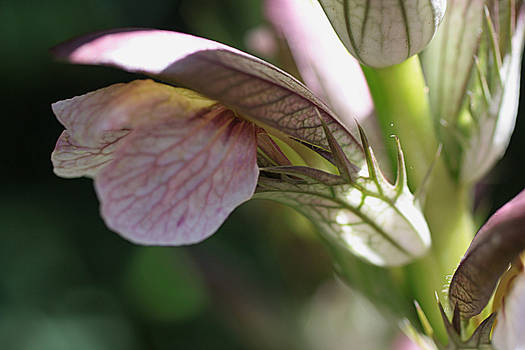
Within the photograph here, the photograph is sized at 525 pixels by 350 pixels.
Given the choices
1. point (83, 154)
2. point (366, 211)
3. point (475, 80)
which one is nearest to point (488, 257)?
point (366, 211)

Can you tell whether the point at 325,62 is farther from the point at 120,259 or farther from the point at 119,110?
the point at 120,259

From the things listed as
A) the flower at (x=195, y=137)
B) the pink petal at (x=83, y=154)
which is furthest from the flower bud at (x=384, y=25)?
the pink petal at (x=83, y=154)

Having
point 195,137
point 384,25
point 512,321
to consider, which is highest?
point 384,25

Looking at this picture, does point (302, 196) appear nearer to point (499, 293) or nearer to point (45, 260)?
point (499, 293)

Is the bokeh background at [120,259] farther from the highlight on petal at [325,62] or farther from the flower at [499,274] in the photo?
the flower at [499,274]

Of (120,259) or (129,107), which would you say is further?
(120,259)

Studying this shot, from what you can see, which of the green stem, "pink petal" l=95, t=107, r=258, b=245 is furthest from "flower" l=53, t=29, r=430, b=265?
the green stem

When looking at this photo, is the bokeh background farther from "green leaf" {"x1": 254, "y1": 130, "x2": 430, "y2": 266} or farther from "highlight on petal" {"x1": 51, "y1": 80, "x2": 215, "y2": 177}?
"highlight on petal" {"x1": 51, "y1": 80, "x2": 215, "y2": 177}

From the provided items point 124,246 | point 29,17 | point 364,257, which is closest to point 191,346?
point 124,246
